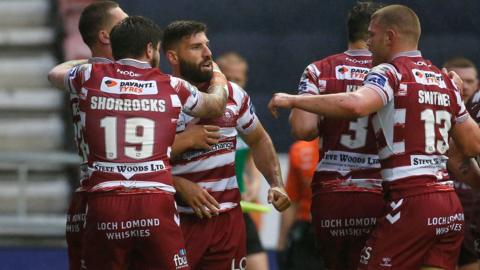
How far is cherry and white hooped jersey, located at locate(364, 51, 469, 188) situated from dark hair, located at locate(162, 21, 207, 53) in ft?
3.77

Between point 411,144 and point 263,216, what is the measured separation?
5.24 metres

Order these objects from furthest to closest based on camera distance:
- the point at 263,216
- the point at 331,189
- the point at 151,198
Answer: the point at 263,216
the point at 331,189
the point at 151,198

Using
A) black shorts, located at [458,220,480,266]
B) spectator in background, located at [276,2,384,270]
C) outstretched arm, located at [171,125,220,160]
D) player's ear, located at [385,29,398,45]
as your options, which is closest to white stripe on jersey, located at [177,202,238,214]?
outstretched arm, located at [171,125,220,160]

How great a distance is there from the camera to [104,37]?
777 cm

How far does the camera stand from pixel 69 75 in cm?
726

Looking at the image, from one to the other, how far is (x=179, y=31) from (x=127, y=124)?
3.24 ft

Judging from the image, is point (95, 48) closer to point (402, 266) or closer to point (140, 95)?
point (140, 95)

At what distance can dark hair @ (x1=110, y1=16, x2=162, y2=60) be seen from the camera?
23.4 feet

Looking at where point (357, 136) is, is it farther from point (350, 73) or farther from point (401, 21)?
point (401, 21)

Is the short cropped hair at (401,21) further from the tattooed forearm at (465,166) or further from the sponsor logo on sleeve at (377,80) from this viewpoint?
the tattooed forearm at (465,166)

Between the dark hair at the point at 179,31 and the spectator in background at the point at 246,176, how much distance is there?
185 cm

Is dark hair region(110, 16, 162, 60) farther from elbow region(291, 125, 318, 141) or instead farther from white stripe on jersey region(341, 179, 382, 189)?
white stripe on jersey region(341, 179, 382, 189)

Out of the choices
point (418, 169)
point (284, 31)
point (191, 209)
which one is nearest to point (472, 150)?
point (418, 169)

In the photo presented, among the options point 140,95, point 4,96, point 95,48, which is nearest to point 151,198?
point 140,95
